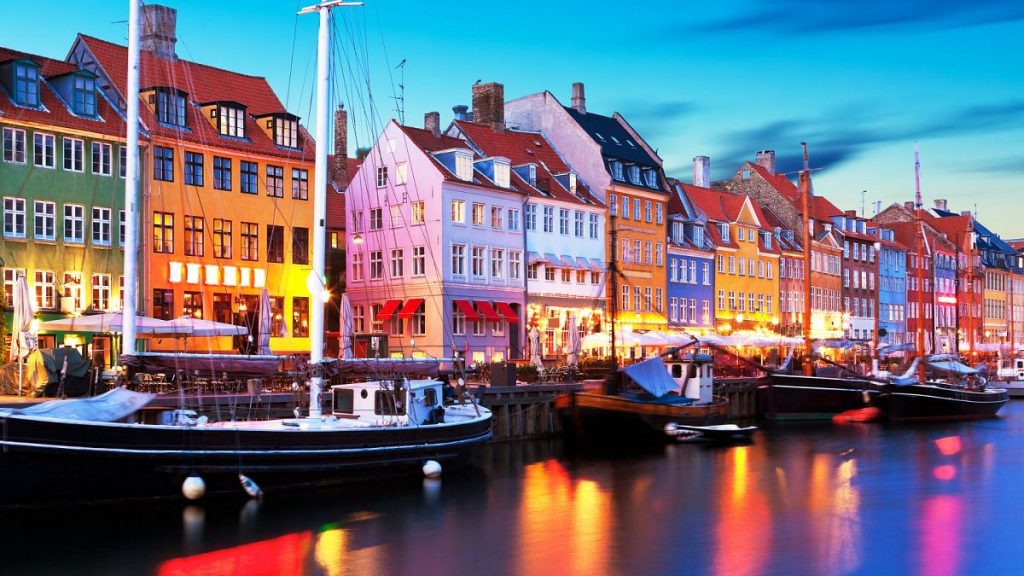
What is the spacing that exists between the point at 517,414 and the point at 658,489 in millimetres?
11476

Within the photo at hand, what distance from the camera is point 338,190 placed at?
63406mm

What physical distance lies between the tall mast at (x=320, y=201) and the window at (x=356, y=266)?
2787 centimetres

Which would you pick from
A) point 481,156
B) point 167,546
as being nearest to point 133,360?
point 167,546

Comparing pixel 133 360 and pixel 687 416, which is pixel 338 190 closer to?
pixel 687 416

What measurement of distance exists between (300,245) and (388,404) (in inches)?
834

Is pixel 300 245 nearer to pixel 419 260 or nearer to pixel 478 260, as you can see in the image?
pixel 419 260

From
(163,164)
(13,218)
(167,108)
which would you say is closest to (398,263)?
(163,164)

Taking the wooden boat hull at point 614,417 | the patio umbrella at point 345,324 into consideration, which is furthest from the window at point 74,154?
the wooden boat hull at point 614,417

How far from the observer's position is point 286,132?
51719mm

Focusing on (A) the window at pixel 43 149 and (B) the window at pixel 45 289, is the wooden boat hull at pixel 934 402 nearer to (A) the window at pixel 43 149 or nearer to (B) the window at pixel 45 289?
(B) the window at pixel 45 289

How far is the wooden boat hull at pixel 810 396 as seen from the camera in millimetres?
55281

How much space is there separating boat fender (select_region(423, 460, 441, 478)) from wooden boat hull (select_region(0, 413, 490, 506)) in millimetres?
318

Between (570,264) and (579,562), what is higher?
(570,264)

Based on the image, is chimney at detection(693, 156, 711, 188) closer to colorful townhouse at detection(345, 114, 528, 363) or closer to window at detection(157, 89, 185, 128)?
colorful townhouse at detection(345, 114, 528, 363)
